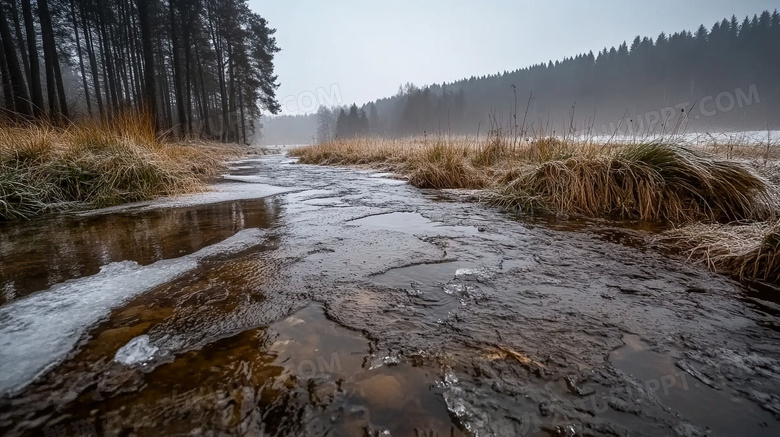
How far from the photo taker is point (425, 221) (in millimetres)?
2725

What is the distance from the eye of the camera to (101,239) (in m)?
2.16

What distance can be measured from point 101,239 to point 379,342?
7.32 feet

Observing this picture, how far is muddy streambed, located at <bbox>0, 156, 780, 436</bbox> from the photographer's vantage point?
0.74m

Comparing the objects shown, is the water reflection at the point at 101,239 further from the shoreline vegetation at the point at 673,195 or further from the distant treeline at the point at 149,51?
the distant treeline at the point at 149,51

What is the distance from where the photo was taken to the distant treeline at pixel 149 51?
9547 millimetres

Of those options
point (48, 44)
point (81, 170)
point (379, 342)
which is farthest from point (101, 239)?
point (48, 44)

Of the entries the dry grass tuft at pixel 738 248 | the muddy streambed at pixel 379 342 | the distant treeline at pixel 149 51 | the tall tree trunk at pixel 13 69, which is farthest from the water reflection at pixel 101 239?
the tall tree trunk at pixel 13 69

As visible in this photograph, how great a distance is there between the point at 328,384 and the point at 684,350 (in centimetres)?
107

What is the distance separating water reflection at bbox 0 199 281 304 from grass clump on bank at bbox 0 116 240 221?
52 cm

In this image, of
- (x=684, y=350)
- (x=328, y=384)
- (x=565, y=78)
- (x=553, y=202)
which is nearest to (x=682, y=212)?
(x=553, y=202)

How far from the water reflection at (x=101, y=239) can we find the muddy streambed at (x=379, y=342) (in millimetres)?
23

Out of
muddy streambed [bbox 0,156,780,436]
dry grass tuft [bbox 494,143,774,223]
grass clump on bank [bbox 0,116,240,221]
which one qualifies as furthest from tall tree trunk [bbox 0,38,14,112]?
dry grass tuft [bbox 494,143,774,223]

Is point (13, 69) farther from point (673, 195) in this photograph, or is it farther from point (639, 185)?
point (673, 195)

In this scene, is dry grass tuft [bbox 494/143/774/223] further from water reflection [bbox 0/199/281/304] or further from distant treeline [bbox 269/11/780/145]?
distant treeline [bbox 269/11/780/145]
